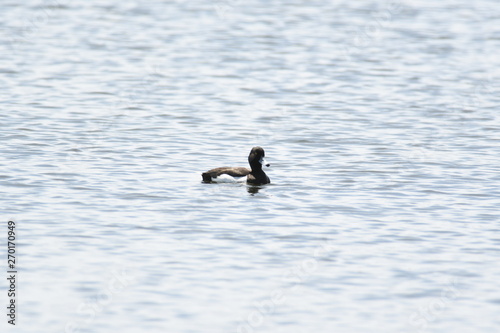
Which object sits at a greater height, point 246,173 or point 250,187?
point 246,173

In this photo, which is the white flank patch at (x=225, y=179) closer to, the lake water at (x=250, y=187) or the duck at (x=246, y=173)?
the duck at (x=246, y=173)

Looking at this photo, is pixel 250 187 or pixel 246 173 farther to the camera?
pixel 246 173

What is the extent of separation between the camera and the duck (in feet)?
58.0

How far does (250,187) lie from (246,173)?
51 cm

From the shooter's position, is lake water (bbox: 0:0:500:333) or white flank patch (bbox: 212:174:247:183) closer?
lake water (bbox: 0:0:500:333)

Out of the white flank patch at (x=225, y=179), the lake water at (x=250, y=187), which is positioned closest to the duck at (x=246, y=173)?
the white flank patch at (x=225, y=179)

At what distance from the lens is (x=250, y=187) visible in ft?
57.9

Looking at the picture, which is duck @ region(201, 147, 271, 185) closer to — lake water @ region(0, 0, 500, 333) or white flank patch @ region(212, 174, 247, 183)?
white flank patch @ region(212, 174, 247, 183)

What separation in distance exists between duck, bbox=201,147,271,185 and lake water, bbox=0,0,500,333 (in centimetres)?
23

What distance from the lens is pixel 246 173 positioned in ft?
59.4

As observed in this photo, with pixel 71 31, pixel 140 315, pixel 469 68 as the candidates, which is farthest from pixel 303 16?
pixel 140 315

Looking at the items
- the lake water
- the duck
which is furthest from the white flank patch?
the lake water

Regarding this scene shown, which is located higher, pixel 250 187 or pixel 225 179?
pixel 225 179

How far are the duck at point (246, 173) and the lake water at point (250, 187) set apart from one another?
0.74ft
